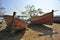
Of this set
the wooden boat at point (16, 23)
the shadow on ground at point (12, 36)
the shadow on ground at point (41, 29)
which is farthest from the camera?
the shadow on ground at point (41, 29)

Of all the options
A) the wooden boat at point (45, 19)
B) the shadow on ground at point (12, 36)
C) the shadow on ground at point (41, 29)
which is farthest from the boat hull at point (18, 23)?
the wooden boat at point (45, 19)

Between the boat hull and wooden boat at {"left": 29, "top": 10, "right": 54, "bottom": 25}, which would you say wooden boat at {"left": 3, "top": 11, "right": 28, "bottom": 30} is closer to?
the boat hull

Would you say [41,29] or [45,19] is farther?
[45,19]

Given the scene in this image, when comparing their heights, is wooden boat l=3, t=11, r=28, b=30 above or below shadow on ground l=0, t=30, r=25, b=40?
above

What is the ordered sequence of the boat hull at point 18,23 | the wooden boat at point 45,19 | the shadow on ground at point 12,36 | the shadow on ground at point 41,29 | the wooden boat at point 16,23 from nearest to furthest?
the shadow on ground at point 12,36 < the wooden boat at point 16,23 < the boat hull at point 18,23 < the shadow on ground at point 41,29 < the wooden boat at point 45,19

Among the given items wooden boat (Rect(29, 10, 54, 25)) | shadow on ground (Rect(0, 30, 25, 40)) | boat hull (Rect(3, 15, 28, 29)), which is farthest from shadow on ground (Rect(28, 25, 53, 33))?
shadow on ground (Rect(0, 30, 25, 40))

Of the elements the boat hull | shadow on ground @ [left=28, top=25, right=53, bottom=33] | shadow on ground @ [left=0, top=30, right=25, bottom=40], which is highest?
the boat hull

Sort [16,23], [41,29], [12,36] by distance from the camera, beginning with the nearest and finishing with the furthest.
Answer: [12,36], [16,23], [41,29]

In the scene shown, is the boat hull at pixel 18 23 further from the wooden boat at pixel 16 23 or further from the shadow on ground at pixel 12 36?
the shadow on ground at pixel 12 36

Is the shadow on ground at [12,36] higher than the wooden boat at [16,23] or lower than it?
lower

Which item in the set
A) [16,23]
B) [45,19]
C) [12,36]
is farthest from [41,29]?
[12,36]

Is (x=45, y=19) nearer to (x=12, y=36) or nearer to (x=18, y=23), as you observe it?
(x=18, y=23)

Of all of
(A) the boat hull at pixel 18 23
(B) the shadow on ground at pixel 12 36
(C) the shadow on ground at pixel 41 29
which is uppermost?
(A) the boat hull at pixel 18 23

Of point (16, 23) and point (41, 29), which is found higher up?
point (16, 23)
